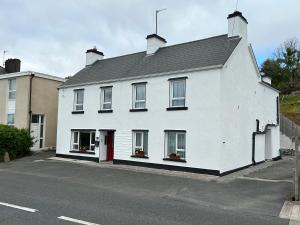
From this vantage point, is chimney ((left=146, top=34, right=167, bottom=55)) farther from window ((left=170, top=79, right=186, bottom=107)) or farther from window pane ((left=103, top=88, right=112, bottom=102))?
window ((left=170, top=79, right=186, bottom=107))

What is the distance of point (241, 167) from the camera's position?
18078 millimetres

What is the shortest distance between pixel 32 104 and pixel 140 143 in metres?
12.2

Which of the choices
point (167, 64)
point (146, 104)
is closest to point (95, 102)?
point (146, 104)

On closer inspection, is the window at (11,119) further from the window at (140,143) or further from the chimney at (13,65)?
the window at (140,143)

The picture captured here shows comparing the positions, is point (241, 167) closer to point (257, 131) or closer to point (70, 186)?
point (257, 131)

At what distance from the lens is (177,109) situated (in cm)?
1739

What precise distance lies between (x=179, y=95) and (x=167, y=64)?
103 inches

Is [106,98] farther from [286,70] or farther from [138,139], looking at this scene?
[286,70]

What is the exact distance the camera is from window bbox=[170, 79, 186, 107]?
17516mm

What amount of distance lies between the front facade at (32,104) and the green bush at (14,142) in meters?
1.48

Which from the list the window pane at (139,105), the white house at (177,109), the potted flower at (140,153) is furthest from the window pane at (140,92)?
the potted flower at (140,153)

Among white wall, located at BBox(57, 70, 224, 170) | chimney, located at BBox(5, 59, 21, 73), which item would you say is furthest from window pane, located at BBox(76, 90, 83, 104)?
chimney, located at BBox(5, 59, 21, 73)

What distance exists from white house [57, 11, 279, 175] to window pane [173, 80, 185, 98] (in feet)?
0.19

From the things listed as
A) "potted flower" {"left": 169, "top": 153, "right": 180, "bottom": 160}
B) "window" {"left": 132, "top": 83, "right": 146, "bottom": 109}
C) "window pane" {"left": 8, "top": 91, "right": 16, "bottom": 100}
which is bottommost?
"potted flower" {"left": 169, "top": 153, "right": 180, "bottom": 160}
